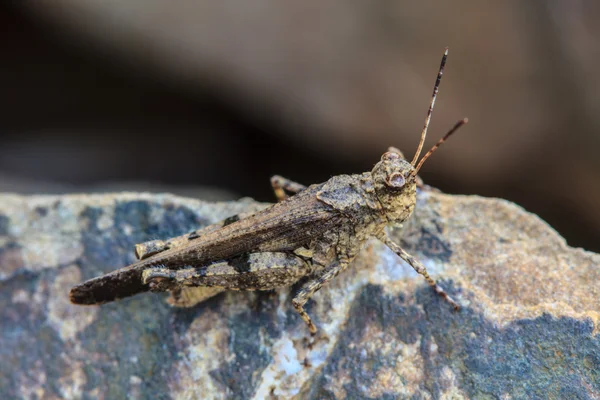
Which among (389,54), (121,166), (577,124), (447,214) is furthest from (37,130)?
(577,124)

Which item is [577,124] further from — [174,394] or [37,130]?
[37,130]

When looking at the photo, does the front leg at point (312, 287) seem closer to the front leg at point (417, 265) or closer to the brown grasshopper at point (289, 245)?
the brown grasshopper at point (289, 245)

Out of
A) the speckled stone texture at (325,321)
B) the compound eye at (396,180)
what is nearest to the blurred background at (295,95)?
the speckled stone texture at (325,321)

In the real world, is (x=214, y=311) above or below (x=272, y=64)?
below

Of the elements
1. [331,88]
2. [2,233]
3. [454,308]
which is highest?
[331,88]

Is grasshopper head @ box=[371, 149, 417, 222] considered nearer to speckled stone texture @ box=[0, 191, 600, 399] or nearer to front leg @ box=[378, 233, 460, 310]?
front leg @ box=[378, 233, 460, 310]

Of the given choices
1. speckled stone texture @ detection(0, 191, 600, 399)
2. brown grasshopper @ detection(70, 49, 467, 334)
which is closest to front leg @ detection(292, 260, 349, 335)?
brown grasshopper @ detection(70, 49, 467, 334)
